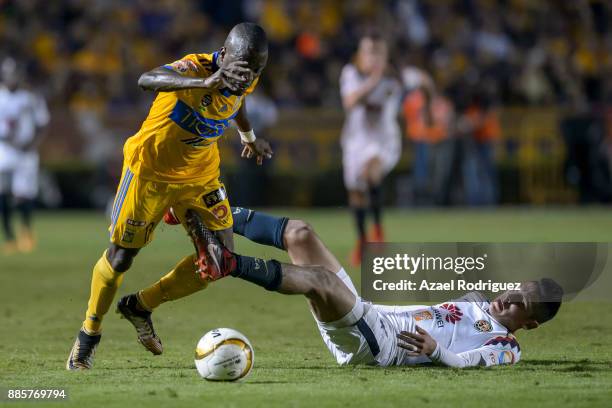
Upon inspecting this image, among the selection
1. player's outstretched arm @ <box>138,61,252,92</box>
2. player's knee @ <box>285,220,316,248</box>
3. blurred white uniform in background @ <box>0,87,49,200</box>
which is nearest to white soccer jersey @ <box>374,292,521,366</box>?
player's knee @ <box>285,220,316,248</box>

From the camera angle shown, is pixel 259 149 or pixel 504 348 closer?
pixel 504 348

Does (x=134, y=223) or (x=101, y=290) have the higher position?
(x=134, y=223)

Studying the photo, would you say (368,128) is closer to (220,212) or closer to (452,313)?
(220,212)

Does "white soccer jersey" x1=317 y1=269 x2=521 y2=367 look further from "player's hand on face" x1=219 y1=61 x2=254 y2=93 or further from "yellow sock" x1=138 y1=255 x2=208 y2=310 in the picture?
"player's hand on face" x1=219 y1=61 x2=254 y2=93

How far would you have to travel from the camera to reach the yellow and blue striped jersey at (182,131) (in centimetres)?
739

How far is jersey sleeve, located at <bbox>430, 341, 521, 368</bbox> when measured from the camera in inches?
277

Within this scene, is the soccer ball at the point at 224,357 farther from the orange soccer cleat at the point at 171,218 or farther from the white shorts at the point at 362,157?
the white shorts at the point at 362,157

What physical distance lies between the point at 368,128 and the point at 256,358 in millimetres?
7164

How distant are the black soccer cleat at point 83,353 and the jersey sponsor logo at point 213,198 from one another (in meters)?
1.08

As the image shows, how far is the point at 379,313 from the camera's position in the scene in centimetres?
714

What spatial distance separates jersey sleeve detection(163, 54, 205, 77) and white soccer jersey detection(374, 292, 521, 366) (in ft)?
5.95

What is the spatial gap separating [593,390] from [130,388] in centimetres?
250

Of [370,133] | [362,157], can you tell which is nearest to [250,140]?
[362,157]

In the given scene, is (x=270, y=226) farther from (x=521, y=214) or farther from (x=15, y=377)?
(x=521, y=214)
